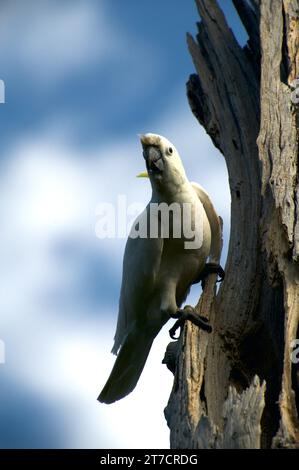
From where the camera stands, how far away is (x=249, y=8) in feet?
18.2

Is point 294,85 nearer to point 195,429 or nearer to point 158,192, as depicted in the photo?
point 158,192

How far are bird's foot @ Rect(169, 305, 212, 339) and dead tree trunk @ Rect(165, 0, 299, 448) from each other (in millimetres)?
51

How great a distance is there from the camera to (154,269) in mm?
5172

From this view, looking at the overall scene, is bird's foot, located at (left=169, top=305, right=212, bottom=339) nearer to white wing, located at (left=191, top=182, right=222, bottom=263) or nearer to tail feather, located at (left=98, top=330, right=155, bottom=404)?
tail feather, located at (left=98, top=330, right=155, bottom=404)

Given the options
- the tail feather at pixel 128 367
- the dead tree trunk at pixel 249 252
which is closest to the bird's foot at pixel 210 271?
the dead tree trunk at pixel 249 252

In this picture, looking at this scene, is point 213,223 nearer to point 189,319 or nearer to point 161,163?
point 161,163

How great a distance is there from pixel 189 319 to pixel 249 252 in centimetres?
54

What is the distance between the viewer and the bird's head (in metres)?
5.08

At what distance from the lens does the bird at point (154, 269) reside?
5.16 m

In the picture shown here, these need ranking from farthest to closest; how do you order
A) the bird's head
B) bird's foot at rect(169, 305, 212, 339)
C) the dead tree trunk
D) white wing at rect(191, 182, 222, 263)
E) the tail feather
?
white wing at rect(191, 182, 222, 263) → the tail feather → the bird's head → bird's foot at rect(169, 305, 212, 339) → the dead tree trunk

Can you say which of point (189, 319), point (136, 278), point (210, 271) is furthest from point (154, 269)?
point (189, 319)

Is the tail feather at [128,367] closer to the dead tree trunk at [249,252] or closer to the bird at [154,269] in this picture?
the bird at [154,269]

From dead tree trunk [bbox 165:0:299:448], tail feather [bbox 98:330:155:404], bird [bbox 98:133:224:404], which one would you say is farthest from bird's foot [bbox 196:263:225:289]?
tail feather [bbox 98:330:155:404]
